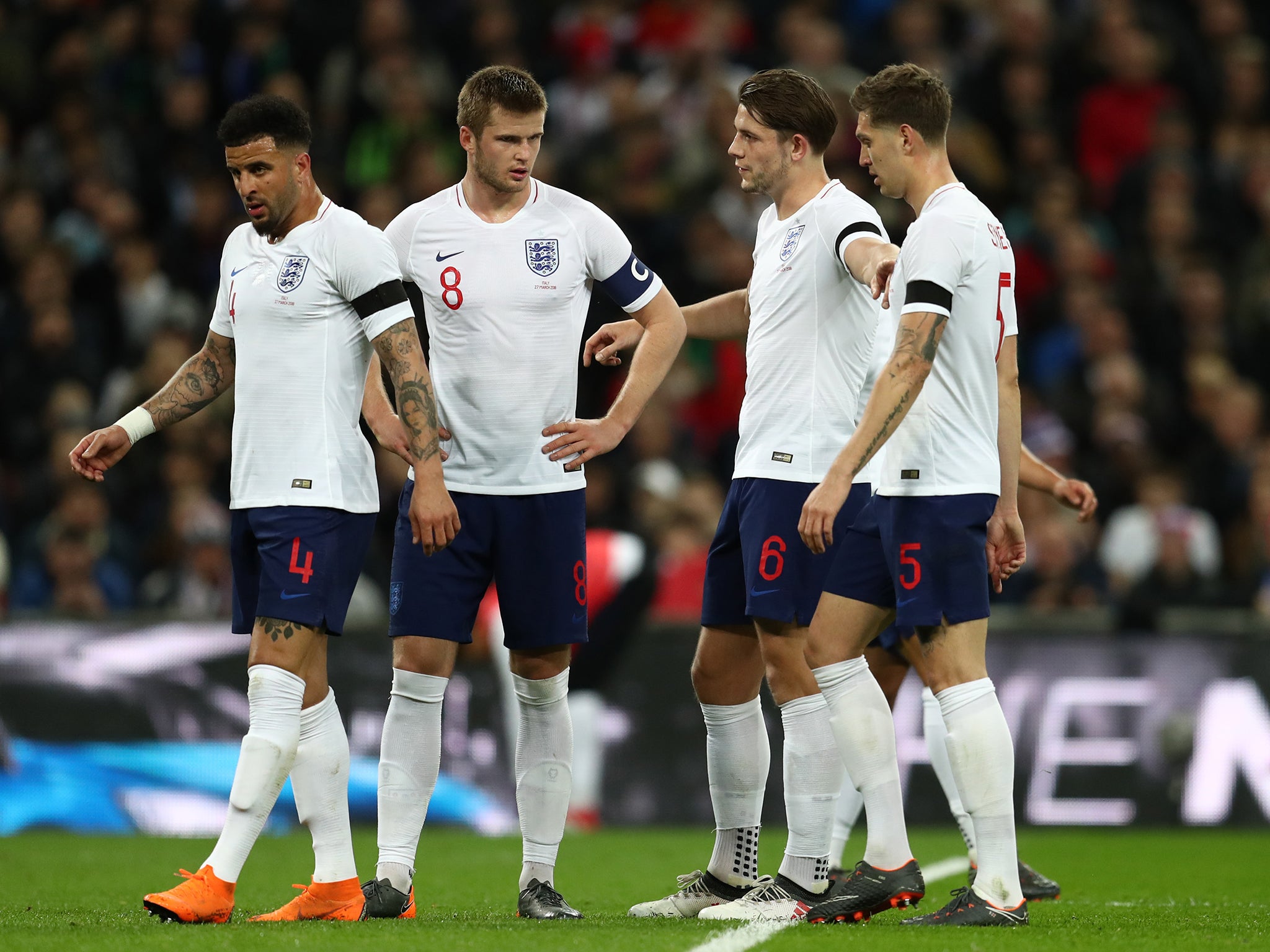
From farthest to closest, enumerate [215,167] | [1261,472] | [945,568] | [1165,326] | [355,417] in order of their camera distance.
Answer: [215,167], [1165,326], [1261,472], [355,417], [945,568]

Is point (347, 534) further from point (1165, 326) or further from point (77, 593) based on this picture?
point (1165, 326)

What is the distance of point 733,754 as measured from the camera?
248 inches

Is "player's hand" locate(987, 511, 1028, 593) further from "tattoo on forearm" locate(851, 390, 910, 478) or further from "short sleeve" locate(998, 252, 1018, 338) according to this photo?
"tattoo on forearm" locate(851, 390, 910, 478)

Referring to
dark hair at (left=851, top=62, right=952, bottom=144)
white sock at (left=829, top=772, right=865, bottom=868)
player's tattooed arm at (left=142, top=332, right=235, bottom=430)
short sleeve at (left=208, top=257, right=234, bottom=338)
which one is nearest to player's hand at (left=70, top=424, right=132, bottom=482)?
player's tattooed arm at (left=142, top=332, right=235, bottom=430)

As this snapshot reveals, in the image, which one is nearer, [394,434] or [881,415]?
[881,415]

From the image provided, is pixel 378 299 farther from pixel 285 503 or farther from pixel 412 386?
pixel 285 503

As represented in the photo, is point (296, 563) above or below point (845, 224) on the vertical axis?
below

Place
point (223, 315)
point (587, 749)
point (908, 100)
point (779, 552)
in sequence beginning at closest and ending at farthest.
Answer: point (908, 100) → point (779, 552) → point (223, 315) → point (587, 749)

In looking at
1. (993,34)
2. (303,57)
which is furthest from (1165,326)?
(303,57)

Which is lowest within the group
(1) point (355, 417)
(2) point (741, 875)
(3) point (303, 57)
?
(2) point (741, 875)

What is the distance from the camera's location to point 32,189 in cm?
1485

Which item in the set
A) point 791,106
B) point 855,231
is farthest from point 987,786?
point 791,106

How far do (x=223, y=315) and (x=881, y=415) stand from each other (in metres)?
2.29

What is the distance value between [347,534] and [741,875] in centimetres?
181
